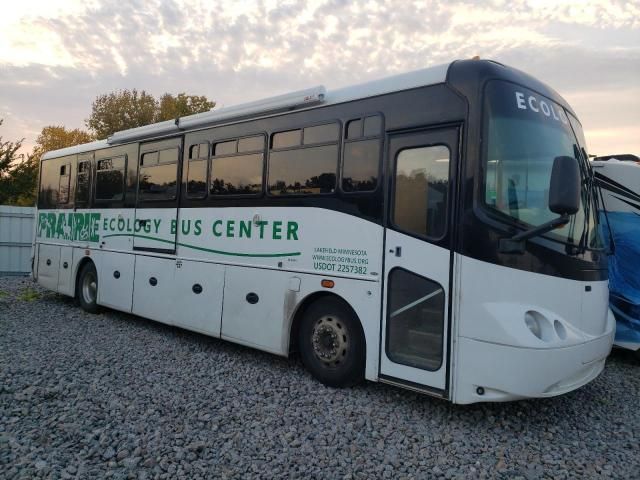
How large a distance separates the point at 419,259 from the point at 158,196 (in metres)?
4.92

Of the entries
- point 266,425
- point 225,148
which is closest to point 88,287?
point 225,148

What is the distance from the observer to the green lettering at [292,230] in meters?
6.05

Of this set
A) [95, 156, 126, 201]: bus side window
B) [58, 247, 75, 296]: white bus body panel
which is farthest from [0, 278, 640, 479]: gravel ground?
[58, 247, 75, 296]: white bus body panel

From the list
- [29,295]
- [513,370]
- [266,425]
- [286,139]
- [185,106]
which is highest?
[185,106]

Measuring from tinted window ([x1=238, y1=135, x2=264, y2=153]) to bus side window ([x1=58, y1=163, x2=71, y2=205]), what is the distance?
5567 millimetres

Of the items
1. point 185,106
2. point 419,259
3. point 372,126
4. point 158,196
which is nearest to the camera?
point 419,259

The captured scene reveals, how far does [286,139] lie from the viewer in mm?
6316

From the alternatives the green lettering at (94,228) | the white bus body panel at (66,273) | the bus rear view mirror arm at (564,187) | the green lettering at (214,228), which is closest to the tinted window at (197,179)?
the green lettering at (214,228)

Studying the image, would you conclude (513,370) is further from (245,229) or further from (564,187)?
(245,229)

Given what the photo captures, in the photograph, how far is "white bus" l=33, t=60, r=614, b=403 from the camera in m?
4.48

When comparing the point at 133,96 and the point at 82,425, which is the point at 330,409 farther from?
the point at 133,96

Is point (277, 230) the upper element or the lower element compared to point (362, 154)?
lower

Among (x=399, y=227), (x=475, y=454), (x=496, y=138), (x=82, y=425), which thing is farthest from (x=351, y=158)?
(x=82, y=425)

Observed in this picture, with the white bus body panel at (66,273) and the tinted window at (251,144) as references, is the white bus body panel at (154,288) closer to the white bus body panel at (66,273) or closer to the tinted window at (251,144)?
the tinted window at (251,144)
